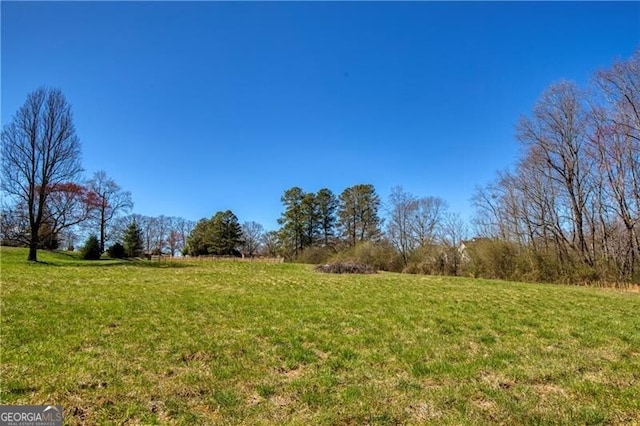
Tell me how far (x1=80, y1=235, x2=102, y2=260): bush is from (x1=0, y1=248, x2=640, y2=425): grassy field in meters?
21.6

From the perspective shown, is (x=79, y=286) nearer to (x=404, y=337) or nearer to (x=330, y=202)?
(x=404, y=337)

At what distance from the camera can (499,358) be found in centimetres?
486

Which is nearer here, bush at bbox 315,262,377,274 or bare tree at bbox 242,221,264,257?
bush at bbox 315,262,377,274

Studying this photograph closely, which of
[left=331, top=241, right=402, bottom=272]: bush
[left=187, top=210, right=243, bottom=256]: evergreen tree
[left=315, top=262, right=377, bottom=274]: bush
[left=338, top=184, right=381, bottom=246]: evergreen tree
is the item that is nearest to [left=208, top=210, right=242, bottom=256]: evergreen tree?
[left=187, top=210, right=243, bottom=256]: evergreen tree

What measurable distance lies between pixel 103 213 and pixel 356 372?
4329 cm

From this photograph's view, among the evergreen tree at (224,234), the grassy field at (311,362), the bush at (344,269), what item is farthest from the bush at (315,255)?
the grassy field at (311,362)

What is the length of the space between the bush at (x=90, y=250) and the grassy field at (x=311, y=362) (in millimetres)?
21615

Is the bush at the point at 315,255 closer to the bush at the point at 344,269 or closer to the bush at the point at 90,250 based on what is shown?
the bush at the point at 344,269

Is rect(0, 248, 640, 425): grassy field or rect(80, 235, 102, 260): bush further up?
rect(80, 235, 102, 260): bush

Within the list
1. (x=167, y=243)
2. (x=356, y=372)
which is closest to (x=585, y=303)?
(x=356, y=372)

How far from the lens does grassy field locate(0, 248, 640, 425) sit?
3221mm

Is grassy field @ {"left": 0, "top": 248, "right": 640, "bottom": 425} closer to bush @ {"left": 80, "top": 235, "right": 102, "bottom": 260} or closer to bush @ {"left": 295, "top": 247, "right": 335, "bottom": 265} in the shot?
bush @ {"left": 80, "top": 235, "right": 102, "bottom": 260}

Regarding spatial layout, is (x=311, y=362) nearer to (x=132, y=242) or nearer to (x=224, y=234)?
(x=132, y=242)

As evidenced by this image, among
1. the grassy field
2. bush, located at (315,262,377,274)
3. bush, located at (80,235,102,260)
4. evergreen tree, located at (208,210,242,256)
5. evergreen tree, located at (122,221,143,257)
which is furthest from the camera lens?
evergreen tree, located at (208,210,242,256)
